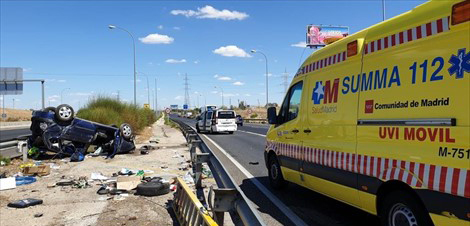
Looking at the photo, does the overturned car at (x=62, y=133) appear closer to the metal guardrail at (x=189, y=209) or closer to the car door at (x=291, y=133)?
the metal guardrail at (x=189, y=209)

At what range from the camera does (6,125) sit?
59.3 m

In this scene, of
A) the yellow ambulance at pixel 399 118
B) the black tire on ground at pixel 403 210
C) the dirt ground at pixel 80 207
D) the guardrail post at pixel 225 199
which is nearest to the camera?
the yellow ambulance at pixel 399 118

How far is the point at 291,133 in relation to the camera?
6.88 m

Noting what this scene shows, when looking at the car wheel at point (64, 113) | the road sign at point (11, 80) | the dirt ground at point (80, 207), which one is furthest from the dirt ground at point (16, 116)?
the dirt ground at point (80, 207)

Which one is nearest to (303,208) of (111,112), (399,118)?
(399,118)

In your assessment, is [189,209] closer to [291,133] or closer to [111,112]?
[291,133]

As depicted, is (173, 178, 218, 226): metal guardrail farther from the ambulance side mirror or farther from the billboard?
the billboard

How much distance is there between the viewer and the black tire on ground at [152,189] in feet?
24.1

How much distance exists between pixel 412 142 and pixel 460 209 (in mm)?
763

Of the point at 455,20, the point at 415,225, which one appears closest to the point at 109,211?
the point at 415,225

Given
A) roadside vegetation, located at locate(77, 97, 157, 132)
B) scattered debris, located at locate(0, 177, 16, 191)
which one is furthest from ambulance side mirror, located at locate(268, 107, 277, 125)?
roadside vegetation, located at locate(77, 97, 157, 132)

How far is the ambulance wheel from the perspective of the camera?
7.59m

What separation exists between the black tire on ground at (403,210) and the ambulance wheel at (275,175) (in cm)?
324

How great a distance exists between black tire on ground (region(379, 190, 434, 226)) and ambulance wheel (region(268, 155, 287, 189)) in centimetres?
324
